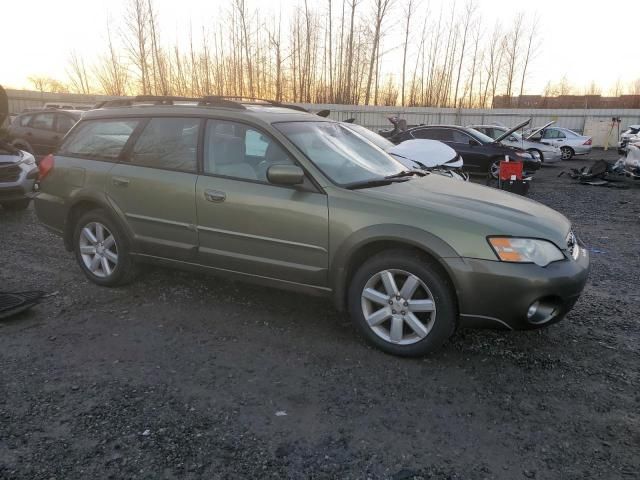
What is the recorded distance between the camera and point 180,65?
107 ft

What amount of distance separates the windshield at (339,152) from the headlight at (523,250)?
115 cm

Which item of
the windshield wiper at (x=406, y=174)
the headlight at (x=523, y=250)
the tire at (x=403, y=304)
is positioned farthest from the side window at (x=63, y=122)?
the headlight at (x=523, y=250)

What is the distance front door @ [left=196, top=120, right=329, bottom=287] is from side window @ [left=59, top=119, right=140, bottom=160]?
0.98 meters

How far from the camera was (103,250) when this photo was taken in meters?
4.59

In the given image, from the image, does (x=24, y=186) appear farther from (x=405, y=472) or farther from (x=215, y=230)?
(x=405, y=472)

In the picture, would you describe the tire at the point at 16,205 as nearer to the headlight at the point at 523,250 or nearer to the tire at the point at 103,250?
the tire at the point at 103,250

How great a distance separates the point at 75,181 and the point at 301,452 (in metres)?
3.48

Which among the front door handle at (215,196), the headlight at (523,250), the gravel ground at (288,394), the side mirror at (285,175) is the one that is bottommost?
the gravel ground at (288,394)

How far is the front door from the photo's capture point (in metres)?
3.54

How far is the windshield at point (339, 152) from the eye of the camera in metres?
3.73

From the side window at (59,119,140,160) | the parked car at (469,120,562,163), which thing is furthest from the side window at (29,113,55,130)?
the parked car at (469,120,562,163)

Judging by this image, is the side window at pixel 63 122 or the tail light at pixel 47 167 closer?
the tail light at pixel 47 167

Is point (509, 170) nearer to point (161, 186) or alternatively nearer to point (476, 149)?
point (476, 149)

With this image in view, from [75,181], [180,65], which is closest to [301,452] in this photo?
[75,181]
